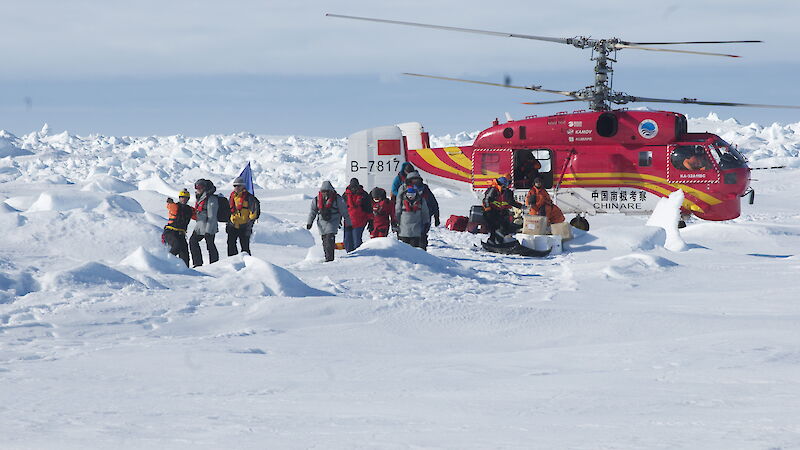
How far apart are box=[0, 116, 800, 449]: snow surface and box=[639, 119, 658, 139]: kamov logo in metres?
3.72

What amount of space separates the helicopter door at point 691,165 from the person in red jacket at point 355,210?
265 inches

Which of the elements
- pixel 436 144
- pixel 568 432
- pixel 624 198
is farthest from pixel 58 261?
pixel 436 144

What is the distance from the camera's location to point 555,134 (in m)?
15.3

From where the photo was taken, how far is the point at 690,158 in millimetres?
14938

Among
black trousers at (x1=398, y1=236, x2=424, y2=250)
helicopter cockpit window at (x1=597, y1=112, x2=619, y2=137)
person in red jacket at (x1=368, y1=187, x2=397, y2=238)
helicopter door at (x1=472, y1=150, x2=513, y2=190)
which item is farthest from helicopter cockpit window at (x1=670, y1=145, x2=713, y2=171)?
black trousers at (x1=398, y1=236, x2=424, y2=250)

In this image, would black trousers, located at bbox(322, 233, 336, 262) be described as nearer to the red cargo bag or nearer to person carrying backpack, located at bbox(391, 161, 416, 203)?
person carrying backpack, located at bbox(391, 161, 416, 203)

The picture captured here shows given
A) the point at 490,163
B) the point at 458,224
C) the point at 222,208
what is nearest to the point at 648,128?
the point at 490,163

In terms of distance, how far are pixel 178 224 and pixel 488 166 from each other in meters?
7.61

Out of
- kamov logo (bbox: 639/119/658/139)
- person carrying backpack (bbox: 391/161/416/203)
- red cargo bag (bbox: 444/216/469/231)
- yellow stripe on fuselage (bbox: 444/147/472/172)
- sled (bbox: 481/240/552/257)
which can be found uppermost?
kamov logo (bbox: 639/119/658/139)

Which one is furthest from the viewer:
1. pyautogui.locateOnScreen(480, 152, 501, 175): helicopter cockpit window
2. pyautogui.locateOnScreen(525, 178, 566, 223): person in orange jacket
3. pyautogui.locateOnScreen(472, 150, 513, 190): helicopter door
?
pyautogui.locateOnScreen(480, 152, 501, 175): helicopter cockpit window

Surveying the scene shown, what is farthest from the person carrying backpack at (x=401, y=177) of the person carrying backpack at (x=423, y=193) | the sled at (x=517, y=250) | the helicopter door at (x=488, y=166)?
the helicopter door at (x=488, y=166)

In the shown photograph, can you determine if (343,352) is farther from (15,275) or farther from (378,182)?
(378,182)

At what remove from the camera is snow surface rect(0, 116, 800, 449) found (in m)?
3.67

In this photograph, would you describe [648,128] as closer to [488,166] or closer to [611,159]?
[611,159]
